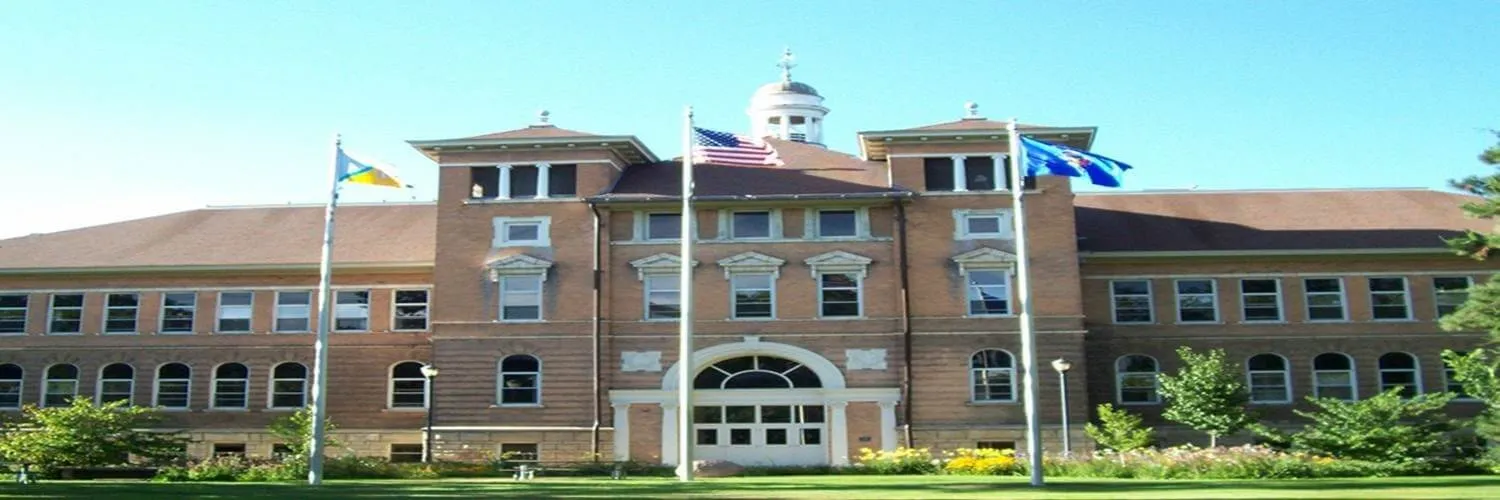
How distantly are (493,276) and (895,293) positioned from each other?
11.7m

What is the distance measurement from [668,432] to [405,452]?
8822 millimetres

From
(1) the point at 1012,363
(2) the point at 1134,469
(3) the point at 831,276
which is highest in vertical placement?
(3) the point at 831,276

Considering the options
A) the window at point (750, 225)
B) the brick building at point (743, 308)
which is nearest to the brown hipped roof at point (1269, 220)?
the brick building at point (743, 308)

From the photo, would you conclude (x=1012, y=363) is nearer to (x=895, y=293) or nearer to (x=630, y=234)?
(x=895, y=293)

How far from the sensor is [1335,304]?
149ft

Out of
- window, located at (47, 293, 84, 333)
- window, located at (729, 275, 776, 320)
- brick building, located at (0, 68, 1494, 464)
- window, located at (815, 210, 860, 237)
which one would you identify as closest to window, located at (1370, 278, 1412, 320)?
brick building, located at (0, 68, 1494, 464)

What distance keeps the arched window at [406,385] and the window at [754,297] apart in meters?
10.6

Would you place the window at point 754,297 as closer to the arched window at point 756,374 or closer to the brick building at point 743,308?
the brick building at point 743,308

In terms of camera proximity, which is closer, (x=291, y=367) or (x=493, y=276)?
(x=493, y=276)

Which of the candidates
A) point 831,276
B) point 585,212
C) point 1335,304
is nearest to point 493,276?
point 585,212

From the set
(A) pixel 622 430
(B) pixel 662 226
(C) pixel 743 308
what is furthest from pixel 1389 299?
(A) pixel 622 430

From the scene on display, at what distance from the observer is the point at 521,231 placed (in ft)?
→ 144

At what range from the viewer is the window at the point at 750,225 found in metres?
43.4

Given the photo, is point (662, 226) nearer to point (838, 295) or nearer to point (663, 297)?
point (663, 297)
